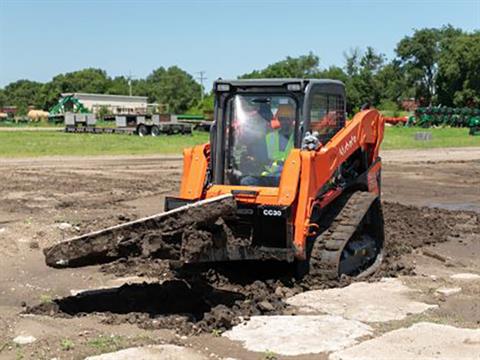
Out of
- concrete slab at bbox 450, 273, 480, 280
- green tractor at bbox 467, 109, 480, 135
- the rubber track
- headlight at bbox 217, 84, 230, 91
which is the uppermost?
headlight at bbox 217, 84, 230, 91

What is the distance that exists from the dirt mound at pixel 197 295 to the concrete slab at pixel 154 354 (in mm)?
553

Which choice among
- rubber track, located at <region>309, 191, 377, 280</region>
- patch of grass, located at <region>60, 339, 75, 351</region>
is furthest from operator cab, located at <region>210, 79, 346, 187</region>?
patch of grass, located at <region>60, 339, 75, 351</region>

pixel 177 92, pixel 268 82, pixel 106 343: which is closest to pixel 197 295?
pixel 106 343

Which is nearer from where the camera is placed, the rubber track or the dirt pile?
the rubber track

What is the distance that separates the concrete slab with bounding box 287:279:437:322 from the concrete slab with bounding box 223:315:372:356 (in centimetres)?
30

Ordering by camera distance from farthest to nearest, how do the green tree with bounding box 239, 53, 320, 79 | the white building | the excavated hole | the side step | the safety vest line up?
the green tree with bounding box 239, 53, 320, 79, the white building, the safety vest, the excavated hole, the side step

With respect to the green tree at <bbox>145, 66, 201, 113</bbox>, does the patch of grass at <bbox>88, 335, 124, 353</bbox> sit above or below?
below

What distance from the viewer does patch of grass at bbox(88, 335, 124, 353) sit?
6.07 metres

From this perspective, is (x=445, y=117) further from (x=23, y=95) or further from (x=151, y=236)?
(x=23, y=95)

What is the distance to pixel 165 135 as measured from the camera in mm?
51000

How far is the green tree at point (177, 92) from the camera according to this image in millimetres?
126556

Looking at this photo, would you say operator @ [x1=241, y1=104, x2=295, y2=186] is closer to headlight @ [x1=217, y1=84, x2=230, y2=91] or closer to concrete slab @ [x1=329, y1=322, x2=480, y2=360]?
headlight @ [x1=217, y1=84, x2=230, y2=91]

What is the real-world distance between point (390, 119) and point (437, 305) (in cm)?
7283

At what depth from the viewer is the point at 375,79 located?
93.3 m
